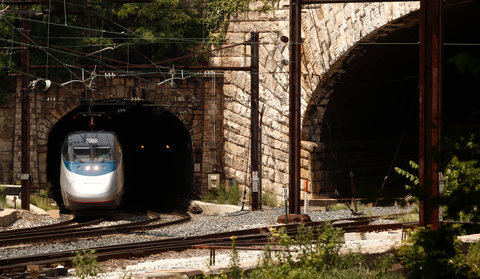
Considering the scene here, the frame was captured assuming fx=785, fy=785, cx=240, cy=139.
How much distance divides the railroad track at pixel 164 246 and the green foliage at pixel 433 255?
2.14 metres

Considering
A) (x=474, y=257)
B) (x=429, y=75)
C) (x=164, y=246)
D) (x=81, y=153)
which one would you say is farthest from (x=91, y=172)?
(x=474, y=257)

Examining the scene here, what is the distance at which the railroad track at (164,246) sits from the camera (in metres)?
12.6

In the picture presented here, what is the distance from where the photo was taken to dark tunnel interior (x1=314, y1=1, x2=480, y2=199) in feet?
74.1

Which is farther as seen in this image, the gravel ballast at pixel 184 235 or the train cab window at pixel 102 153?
the train cab window at pixel 102 153

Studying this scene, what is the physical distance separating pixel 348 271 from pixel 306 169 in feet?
51.9

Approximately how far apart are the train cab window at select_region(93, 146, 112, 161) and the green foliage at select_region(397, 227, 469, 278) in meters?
12.8

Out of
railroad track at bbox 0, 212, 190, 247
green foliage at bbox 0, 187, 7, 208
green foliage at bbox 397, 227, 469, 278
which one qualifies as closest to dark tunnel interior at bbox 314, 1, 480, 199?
railroad track at bbox 0, 212, 190, 247

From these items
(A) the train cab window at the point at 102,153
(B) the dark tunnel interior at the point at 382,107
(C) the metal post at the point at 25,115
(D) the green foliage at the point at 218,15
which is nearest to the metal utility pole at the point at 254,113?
(D) the green foliage at the point at 218,15

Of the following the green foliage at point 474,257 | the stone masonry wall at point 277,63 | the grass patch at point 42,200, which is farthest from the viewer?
the grass patch at point 42,200

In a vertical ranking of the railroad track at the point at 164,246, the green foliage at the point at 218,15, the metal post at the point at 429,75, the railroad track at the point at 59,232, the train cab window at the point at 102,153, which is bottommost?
the railroad track at the point at 59,232

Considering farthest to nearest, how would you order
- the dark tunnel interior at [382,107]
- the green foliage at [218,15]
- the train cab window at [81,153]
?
the green foliage at [218,15], the dark tunnel interior at [382,107], the train cab window at [81,153]

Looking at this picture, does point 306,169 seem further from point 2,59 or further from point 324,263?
point 324,263

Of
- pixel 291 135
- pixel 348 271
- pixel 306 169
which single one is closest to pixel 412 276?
pixel 348 271

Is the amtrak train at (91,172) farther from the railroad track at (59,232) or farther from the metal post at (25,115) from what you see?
the metal post at (25,115)
